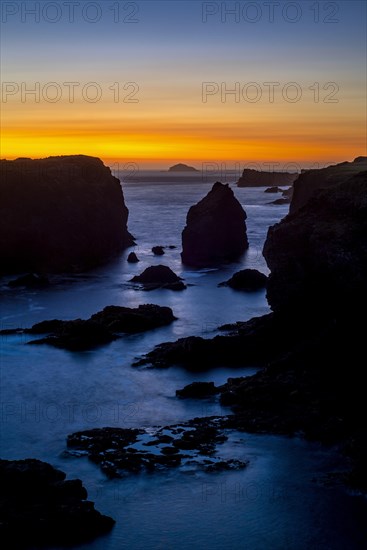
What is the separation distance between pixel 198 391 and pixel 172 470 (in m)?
9.48

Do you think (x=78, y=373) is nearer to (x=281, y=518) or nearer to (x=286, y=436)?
(x=286, y=436)

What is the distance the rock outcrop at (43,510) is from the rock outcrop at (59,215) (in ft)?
210

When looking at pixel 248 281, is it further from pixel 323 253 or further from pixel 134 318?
pixel 323 253

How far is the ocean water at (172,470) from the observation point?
24.8 metres

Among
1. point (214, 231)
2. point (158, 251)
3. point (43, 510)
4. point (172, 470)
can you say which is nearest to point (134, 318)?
point (172, 470)

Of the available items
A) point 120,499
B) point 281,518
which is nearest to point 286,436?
point 281,518

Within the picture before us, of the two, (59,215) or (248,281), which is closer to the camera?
(248,281)

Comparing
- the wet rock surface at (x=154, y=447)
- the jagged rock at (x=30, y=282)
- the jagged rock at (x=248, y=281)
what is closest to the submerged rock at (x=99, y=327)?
the jagged rock at (x=248, y=281)

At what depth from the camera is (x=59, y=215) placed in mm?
96938

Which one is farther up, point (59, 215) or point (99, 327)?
point (59, 215)

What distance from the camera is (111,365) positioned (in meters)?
45.1

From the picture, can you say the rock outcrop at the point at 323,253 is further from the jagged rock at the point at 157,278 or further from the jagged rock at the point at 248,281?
the jagged rock at the point at 157,278

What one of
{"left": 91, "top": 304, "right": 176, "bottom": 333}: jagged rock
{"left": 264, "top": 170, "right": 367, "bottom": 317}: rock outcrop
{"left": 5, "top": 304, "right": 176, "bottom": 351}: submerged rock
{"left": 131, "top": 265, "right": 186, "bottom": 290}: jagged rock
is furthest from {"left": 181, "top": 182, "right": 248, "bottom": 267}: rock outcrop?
{"left": 264, "top": 170, "right": 367, "bottom": 317}: rock outcrop

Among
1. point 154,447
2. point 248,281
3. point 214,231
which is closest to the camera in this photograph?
point 154,447
